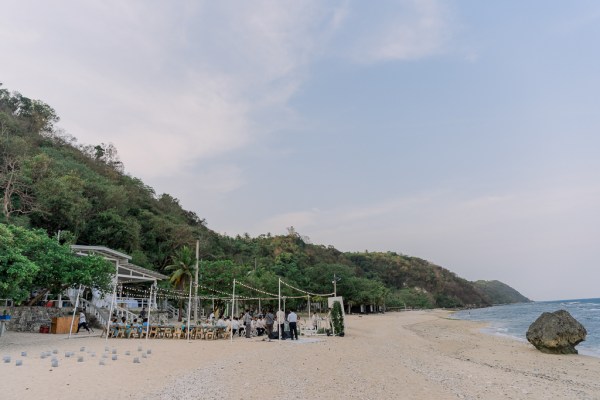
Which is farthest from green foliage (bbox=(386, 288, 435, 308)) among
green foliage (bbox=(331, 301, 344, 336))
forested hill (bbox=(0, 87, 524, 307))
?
green foliage (bbox=(331, 301, 344, 336))

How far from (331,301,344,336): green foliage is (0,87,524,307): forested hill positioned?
1193cm

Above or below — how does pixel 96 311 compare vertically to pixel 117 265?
below

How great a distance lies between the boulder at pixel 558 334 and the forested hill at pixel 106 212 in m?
20.9

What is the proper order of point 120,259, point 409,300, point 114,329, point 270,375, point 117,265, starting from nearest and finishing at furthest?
point 270,375, point 114,329, point 117,265, point 120,259, point 409,300

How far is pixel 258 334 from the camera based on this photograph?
2156 cm

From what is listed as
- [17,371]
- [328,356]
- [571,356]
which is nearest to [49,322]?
[17,371]

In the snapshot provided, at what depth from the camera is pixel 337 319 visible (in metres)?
21.0

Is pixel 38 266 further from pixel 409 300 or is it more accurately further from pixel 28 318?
pixel 409 300

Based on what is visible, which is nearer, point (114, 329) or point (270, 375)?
point (270, 375)

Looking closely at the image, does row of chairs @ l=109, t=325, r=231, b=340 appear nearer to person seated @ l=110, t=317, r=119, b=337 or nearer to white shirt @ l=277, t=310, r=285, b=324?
person seated @ l=110, t=317, r=119, b=337

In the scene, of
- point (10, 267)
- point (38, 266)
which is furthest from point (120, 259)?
point (10, 267)

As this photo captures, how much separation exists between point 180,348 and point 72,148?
5333cm

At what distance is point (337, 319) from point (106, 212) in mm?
28290

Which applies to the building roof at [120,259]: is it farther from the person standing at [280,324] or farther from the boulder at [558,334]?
the boulder at [558,334]
